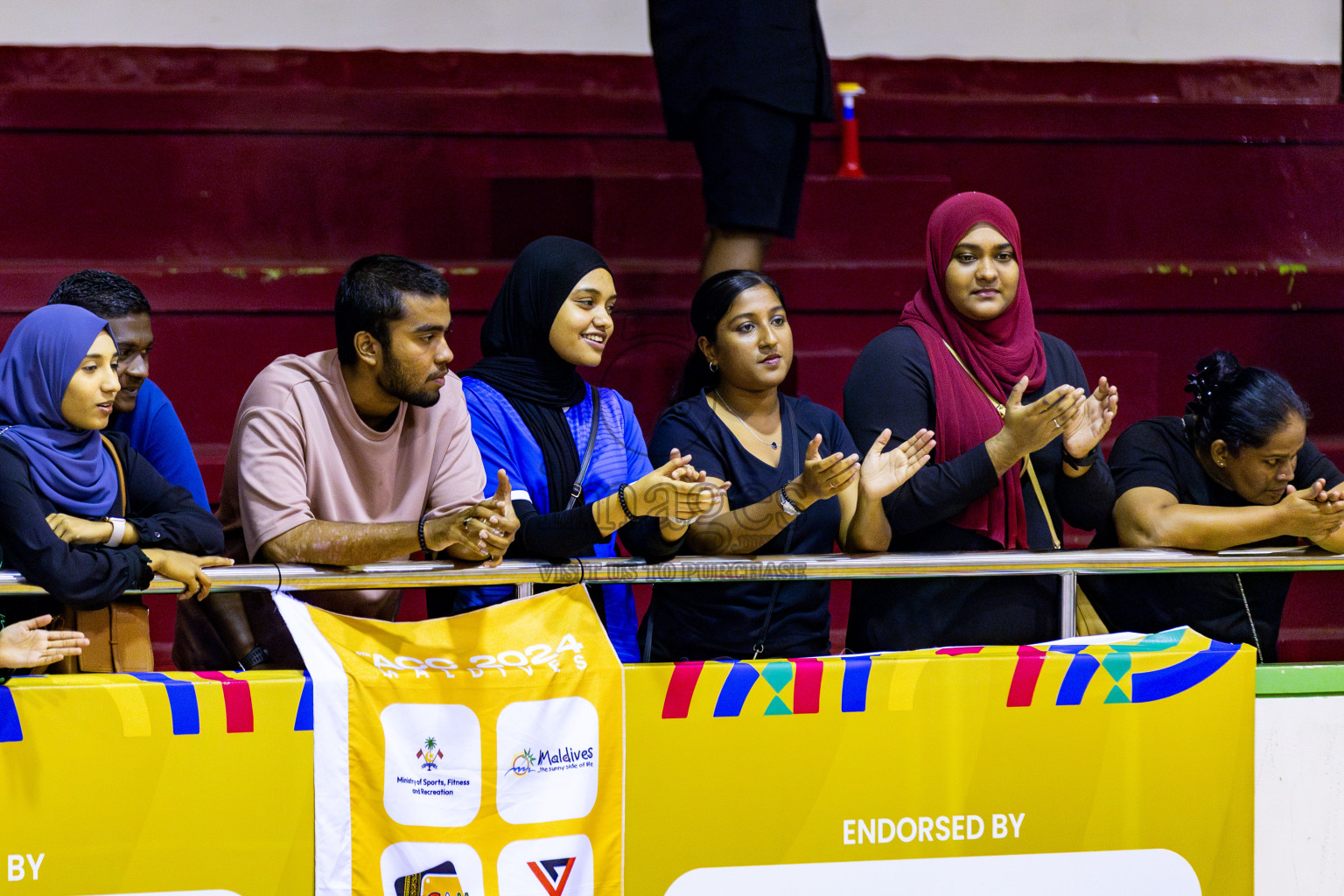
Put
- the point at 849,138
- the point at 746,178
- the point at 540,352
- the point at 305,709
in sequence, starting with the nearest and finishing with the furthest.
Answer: the point at 305,709 → the point at 540,352 → the point at 746,178 → the point at 849,138

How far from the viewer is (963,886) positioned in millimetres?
2715

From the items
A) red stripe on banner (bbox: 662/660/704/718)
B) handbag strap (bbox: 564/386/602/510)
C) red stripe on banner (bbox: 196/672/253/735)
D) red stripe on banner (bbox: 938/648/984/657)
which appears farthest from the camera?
handbag strap (bbox: 564/386/602/510)

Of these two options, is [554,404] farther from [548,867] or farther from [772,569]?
[548,867]

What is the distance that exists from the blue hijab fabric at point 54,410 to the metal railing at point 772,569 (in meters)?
0.24

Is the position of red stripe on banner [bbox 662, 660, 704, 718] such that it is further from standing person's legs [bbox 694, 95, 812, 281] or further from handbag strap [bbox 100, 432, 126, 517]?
standing person's legs [bbox 694, 95, 812, 281]

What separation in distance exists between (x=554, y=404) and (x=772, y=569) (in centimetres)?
67

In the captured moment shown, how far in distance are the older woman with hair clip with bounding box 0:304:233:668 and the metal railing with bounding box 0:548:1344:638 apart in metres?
0.08

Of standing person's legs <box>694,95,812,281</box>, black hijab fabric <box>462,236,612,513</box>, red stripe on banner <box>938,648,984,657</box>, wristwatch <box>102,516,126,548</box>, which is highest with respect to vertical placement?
standing person's legs <box>694,95,812,281</box>

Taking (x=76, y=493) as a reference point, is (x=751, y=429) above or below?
above

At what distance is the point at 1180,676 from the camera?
2793 millimetres

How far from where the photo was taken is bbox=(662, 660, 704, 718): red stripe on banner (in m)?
2.64

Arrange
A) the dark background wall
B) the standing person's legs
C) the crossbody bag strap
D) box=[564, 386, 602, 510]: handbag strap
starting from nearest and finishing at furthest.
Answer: the crossbody bag strap
box=[564, 386, 602, 510]: handbag strap
the standing person's legs
the dark background wall

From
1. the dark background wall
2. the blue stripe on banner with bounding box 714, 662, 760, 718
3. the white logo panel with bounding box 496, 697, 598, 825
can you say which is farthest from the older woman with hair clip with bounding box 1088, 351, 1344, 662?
the dark background wall

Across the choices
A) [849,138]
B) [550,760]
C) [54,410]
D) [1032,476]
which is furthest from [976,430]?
[849,138]
